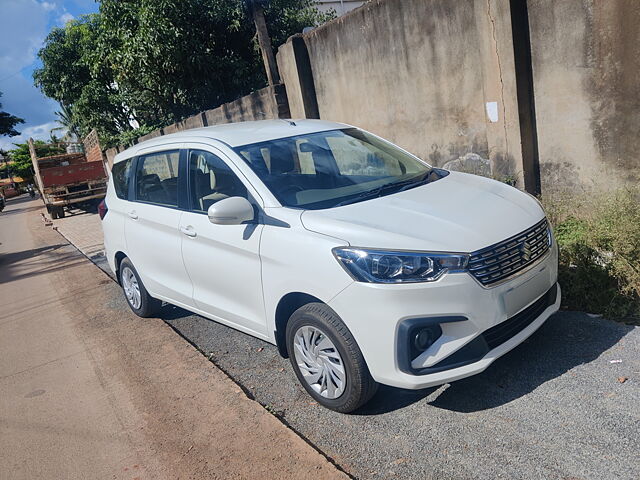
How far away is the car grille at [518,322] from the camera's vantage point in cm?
323

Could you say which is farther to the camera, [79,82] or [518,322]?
[79,82]

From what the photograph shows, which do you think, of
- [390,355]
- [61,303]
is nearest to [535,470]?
[390,355]

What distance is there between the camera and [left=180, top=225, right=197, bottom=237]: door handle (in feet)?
14.3

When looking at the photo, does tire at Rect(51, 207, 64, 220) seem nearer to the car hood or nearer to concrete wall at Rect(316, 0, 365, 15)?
concrete wall at Rect(316, 0, 365, 15)

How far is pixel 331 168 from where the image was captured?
14.0ft

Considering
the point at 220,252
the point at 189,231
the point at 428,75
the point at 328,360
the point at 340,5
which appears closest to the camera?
the point at 328,360

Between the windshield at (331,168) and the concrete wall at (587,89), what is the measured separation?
2.29 m

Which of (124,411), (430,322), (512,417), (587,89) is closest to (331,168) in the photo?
(430,322)

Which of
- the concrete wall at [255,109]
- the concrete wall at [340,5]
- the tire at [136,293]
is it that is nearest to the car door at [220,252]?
the tire at [136,293]

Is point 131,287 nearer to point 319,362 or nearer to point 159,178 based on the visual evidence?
point 159,178

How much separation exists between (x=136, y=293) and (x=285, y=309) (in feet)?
9.00

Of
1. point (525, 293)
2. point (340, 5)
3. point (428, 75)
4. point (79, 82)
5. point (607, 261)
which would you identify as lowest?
point (607, 261)

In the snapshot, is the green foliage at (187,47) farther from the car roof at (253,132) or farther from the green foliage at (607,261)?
the green foliage at (607,261)

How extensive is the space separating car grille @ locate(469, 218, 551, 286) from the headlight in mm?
104
